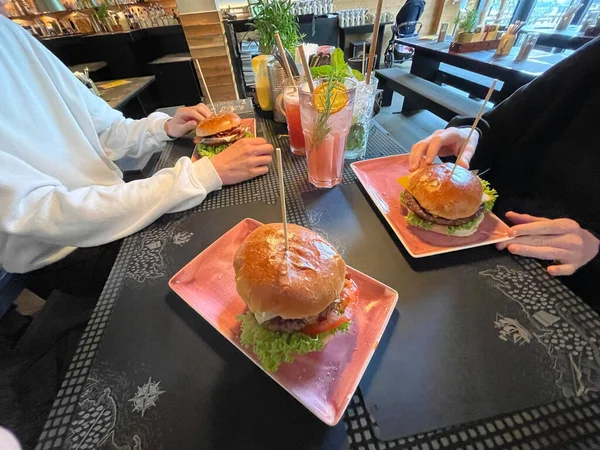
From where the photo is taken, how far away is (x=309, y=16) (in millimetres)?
5375

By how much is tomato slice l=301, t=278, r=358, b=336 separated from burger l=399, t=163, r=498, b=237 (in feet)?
1.10

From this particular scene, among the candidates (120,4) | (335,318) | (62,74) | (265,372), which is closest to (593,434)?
(335,318)

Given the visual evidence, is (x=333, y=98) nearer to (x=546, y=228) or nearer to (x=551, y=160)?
(x=546, y=228)

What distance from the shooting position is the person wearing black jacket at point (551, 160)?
2.25ft

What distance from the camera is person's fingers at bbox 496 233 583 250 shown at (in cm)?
66

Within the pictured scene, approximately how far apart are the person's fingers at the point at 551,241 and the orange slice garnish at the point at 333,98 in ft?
2.02

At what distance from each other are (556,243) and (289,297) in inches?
28.2

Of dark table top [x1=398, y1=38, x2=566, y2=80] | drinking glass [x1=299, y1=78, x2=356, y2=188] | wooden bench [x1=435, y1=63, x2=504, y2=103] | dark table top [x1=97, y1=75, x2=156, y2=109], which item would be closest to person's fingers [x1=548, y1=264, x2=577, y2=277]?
drinking glass [x1=299, y1=78, x2=356, y2=188]

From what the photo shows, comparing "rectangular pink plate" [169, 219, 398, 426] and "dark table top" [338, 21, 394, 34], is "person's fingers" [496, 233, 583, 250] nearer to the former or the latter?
"rectangular pink plate" [169, 219, 398, 426]

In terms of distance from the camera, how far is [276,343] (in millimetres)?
500

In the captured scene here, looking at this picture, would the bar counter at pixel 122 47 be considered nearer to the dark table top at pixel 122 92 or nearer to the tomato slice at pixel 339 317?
the dark table top at pixel 122 92

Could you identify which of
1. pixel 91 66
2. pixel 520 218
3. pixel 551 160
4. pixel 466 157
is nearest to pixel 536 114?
pixel 551 160

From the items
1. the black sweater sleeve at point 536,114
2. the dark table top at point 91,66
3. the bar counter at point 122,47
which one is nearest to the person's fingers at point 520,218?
the black sweater sleeve at point 536,114

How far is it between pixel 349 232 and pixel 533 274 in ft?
1.51
